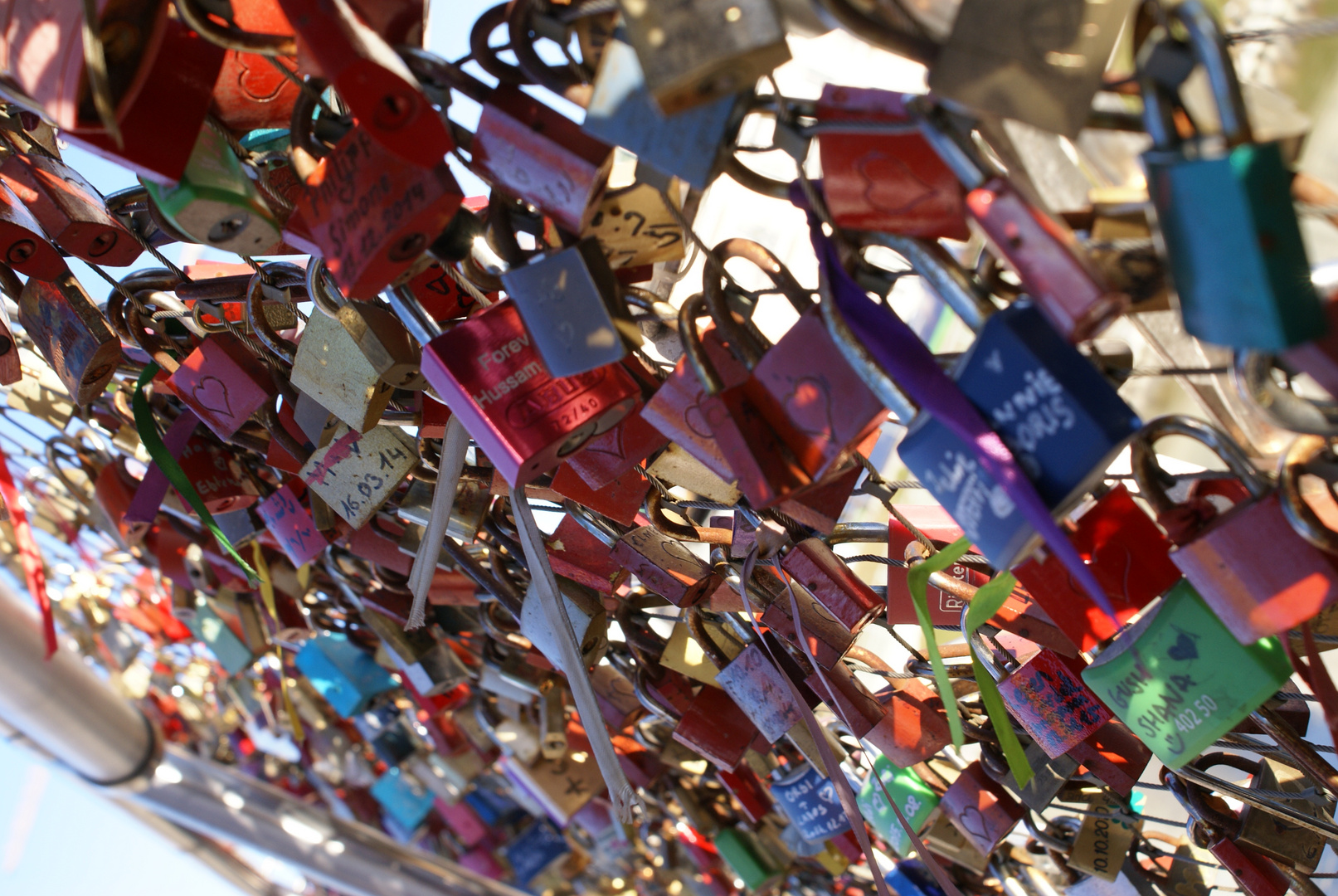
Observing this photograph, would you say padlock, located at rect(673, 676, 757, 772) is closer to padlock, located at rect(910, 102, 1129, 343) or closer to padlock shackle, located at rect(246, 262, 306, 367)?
padlock shackle, located at rect(246, 262, 306, 367)

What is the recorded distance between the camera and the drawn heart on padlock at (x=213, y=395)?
700 millimetres

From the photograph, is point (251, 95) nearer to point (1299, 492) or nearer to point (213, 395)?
point (213, 395)

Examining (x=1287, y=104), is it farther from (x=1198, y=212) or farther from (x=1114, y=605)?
(x=1114, y=605)

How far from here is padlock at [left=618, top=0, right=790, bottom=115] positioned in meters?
0.31

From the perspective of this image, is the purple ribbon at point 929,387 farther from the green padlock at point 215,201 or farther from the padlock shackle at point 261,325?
the padlock shackle at point 261,325

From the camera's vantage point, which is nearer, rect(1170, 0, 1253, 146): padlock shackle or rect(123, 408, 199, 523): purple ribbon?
rect(1170, 0, 1253, 146): padlock shackle

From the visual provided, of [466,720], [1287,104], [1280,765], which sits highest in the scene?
[466,720]

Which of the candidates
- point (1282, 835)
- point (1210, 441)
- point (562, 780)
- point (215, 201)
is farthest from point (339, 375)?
point (562, 780)

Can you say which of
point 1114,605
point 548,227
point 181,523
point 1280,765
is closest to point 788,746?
point 1280,765

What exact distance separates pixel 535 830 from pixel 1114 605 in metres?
1.44

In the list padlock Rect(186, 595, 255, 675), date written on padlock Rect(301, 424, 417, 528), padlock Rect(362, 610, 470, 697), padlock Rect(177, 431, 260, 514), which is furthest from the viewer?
padlock Rect(186, 595, 255, 675)

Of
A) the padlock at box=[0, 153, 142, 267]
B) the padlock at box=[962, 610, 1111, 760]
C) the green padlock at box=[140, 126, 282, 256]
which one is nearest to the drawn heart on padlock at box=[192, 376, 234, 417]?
the padlock at box=[0, 153, 142, 267]

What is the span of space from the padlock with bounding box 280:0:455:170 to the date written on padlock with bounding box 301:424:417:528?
0.30 meters

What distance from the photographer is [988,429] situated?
34 centimetres
